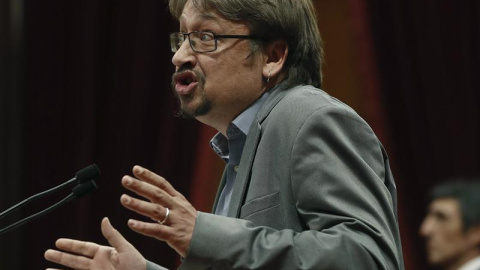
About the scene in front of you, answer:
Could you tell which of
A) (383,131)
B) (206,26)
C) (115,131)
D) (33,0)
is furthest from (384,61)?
(206,26)

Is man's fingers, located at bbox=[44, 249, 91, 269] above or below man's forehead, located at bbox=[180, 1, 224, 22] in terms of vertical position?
below

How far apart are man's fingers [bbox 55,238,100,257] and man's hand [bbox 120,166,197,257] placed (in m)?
0.34

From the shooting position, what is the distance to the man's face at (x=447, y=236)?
1.94 m

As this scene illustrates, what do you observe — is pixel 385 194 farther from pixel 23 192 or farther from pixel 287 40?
pixel 23 192

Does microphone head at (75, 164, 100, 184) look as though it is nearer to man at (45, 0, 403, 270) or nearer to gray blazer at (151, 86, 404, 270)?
man at (45, 0, 403, 270)

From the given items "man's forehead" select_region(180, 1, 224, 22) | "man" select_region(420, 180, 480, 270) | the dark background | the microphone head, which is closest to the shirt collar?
"man's forehead" select_region(180, 1, 224, 22)

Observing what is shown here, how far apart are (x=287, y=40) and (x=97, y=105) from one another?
203cm

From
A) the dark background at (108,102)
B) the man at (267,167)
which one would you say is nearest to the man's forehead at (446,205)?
the man at (267,167)

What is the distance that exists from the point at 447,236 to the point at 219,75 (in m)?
0.67

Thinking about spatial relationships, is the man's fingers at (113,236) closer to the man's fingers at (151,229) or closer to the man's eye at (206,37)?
the man's fingers at (151,229)

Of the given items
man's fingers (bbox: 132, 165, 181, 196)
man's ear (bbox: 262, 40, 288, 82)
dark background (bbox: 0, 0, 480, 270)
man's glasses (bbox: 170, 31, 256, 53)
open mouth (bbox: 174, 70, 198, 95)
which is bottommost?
dark background (bbox: 0, 0, 480, 270)

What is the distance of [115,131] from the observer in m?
4.10

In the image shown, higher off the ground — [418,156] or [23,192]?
[418,156]

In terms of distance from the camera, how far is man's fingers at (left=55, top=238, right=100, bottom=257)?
1959 millimetres
